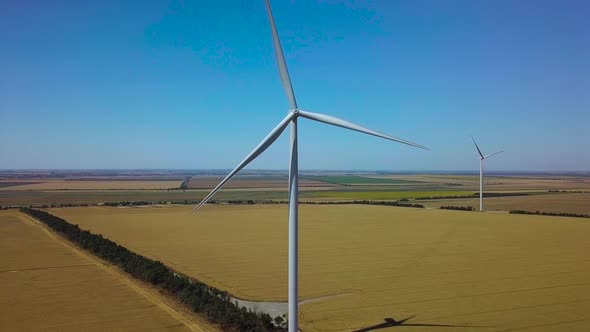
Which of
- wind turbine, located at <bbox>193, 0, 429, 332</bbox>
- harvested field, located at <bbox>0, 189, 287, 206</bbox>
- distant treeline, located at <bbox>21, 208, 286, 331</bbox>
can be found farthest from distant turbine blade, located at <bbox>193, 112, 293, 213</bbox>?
harvested field, located at <bbox>0, 189, 287, 206</bbox>

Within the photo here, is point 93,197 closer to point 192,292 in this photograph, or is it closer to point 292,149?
point 192,292

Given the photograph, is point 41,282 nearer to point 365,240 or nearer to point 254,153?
point 254,153

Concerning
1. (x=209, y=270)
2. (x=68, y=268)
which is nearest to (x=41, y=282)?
(x=68, y=268)

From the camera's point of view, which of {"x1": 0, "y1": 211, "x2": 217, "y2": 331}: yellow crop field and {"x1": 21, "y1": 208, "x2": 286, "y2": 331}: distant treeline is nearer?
{"x1": 21, "y1": 208, "x2": 286, "y2": 331}: distant treeline

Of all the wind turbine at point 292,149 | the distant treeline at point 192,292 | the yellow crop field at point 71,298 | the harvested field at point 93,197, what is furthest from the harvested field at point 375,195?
the wind turbine at point 292,149

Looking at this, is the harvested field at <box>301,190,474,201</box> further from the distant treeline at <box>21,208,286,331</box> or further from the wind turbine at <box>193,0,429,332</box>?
the wind turbine at <box>193,0,429,332</box>

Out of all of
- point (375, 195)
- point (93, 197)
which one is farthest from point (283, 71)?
point (93, 197)
